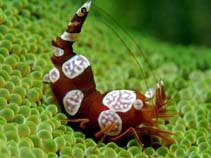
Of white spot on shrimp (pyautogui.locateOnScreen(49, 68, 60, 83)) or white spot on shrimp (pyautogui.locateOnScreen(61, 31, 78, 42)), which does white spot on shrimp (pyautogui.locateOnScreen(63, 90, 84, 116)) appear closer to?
white spot on shrimp (pyautogui.locateOnScreen(49, 68, 60, 83))

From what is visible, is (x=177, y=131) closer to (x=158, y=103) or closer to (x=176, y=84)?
(x=158, y=103)

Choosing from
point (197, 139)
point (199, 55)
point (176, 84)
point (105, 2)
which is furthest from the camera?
point (105, 2)

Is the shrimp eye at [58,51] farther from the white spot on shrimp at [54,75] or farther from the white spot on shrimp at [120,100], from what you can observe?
the white spot on shrimp at [120,100]

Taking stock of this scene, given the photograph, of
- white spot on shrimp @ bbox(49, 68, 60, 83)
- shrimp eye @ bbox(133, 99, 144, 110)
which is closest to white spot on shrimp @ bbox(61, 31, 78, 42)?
white spot on shrimp @ bbox(49, 68, 60, 83)

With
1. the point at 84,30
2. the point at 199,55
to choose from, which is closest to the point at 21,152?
the point at 84,30

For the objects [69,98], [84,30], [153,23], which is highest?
[153,23]

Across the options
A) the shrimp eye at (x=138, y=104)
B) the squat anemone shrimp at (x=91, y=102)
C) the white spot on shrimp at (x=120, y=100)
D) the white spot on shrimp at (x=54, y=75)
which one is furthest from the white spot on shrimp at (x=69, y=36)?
the shrimp eye at (x=138, y=104)

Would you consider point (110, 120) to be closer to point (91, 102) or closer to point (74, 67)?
point (91, 102)
